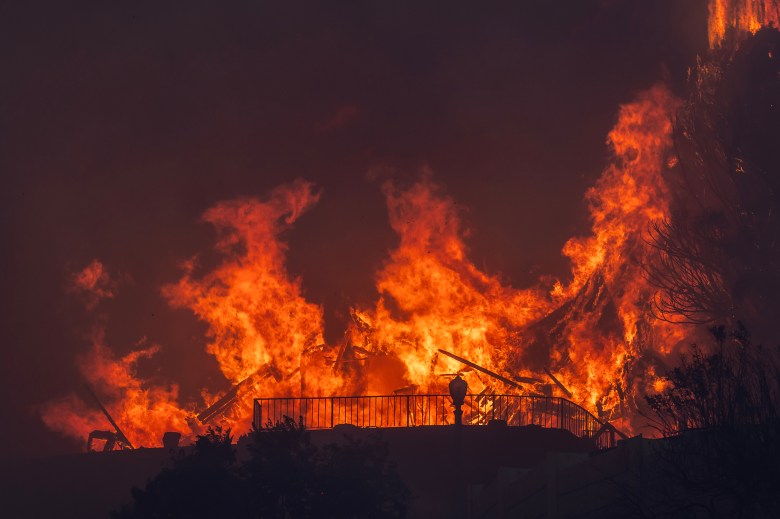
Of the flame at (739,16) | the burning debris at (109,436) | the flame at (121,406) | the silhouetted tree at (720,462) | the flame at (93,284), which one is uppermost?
the flame at (739,16)

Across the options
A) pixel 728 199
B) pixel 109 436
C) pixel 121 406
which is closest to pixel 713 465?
pixel 728 199

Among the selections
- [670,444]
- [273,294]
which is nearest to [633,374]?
[273,294]

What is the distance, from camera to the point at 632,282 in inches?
2116

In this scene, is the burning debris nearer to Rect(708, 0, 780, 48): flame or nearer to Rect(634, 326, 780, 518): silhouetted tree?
Rect(634, 326, 780, 518): silhouetted tree

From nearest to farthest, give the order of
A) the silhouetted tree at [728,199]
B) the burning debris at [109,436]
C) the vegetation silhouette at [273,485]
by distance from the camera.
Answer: the vegetation silhouette at [273,485] < the silhouetted tree at [728,199] < the burning debris at [109,436]

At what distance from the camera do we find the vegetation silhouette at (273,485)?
97.6 ft

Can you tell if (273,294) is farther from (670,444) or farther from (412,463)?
(670,444)

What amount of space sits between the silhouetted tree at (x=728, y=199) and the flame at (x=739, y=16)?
86 centimetres

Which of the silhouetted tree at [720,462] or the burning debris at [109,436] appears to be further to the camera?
the burning debris at [109,436]

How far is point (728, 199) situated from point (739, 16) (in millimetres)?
9007

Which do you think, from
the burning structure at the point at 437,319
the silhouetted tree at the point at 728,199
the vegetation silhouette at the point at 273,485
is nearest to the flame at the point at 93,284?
the burning structure at the point at 437,319

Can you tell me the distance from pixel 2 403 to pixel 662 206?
1199 inches

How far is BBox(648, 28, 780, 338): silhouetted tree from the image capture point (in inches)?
1854

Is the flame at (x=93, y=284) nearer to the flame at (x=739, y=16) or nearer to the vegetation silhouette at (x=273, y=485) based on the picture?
the vegetation silhouette at (x=273, y=485)
